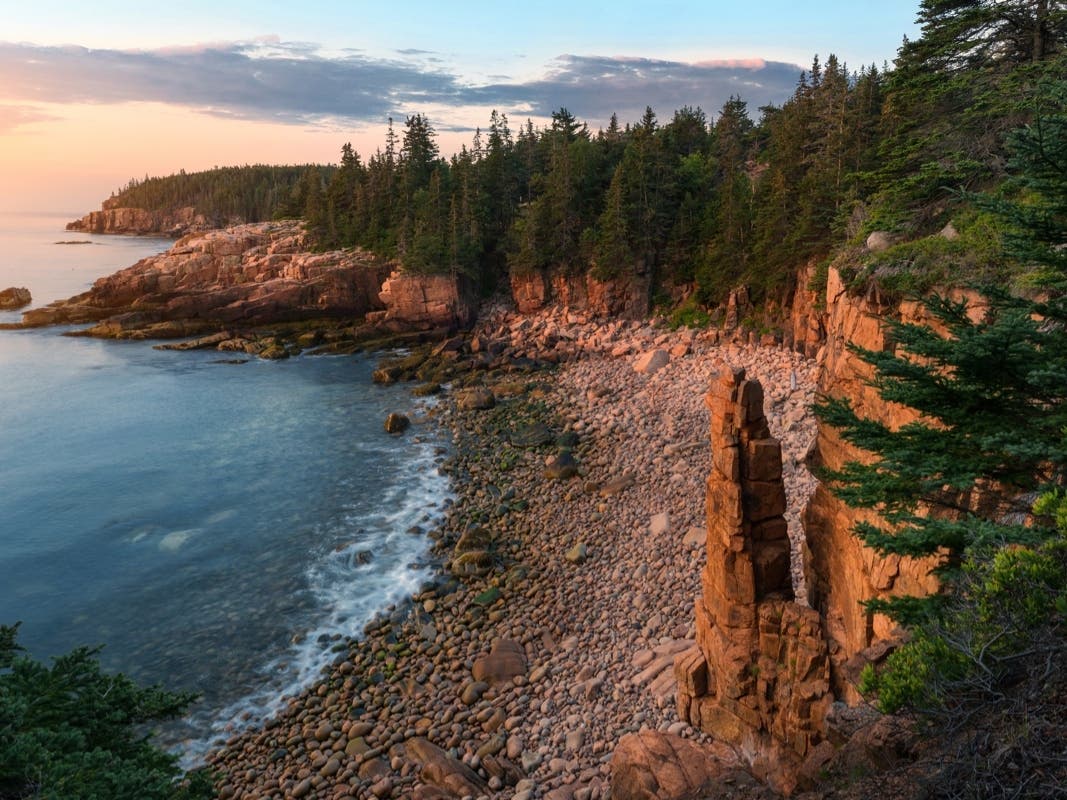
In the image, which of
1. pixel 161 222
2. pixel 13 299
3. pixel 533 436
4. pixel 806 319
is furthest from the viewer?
pixel 161 222

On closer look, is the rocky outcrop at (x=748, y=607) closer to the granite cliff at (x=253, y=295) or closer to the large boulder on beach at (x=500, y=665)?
the large boulder on beach at (x=500, y=665)

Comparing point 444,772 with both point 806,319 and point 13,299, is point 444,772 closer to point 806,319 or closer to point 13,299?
point 806,319

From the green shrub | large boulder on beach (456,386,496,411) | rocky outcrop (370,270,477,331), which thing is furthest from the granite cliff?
the green shrub

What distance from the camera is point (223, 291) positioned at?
5838 centimetres

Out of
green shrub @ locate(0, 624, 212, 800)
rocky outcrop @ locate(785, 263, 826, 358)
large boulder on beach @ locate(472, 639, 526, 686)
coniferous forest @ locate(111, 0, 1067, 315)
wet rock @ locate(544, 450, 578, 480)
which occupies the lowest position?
large boulder on beach @ locate(472, 639, 526, 686)

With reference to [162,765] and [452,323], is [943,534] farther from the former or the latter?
[452,323]

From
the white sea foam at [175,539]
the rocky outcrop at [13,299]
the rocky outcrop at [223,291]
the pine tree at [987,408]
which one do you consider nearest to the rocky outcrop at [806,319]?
the pine tree at [987,408]

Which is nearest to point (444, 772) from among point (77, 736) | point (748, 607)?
A: point (748, 607)

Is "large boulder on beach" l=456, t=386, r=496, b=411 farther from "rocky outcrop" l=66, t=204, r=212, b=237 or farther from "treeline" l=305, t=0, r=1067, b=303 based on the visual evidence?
"rocky outcrop" l=66, t=204, r=212, b=237

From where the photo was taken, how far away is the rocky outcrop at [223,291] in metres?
57.6

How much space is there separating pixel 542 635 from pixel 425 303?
130 feet

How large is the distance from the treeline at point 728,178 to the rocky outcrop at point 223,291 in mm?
4207

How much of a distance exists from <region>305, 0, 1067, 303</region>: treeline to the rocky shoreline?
869 cm

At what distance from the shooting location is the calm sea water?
19594 millimetres
